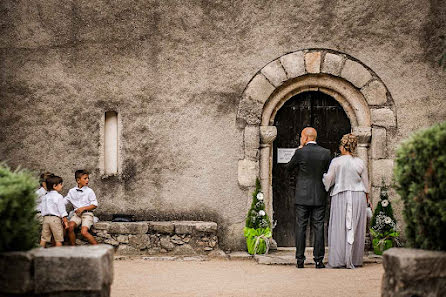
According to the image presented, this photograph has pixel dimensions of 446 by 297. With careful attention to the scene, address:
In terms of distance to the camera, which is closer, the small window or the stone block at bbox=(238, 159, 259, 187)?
the stone block at bbox=(238, 159, 259, 187)

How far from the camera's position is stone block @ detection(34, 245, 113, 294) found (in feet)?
14.2

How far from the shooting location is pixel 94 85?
9930 millimetres

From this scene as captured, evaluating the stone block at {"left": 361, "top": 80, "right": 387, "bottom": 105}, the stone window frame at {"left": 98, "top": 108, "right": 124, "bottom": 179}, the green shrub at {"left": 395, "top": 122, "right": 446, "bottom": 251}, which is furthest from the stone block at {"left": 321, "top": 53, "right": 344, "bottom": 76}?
the green shrub at {"left": 395, "top": 122, "right": 446, "bottom": 251}

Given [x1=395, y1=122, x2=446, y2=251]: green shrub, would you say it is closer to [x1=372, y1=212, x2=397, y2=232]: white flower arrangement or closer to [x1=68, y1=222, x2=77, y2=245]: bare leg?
[x1=372, y1=212, x2=397, y2=232]: white flower arrangement

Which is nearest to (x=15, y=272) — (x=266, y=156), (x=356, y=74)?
(x=266, y=156)

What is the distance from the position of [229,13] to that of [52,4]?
267cm

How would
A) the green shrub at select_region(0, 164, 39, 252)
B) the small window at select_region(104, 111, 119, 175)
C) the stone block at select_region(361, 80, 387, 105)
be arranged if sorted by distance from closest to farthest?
the green shrub at select_region(0, 164, 39, 252) → the stone block at select_region(361, 80, 387, 105) → the small window at select_region(104, 111, 119, 175)

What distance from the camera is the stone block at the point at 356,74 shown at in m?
9.74

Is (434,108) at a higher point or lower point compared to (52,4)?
lower

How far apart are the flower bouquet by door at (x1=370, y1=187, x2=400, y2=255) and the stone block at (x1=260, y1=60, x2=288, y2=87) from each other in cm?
218

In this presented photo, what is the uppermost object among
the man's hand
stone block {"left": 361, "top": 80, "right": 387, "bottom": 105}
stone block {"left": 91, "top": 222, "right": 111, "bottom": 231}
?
stone block {"left": 361, "top": 80, "right": 387, "bottom": 105}

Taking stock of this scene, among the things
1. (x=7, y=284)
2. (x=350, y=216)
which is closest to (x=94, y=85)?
(x=350, y=216)

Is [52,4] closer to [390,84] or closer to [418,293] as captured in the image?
[390,84]

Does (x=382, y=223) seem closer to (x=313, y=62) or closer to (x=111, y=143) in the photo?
(x=313, y=62)
